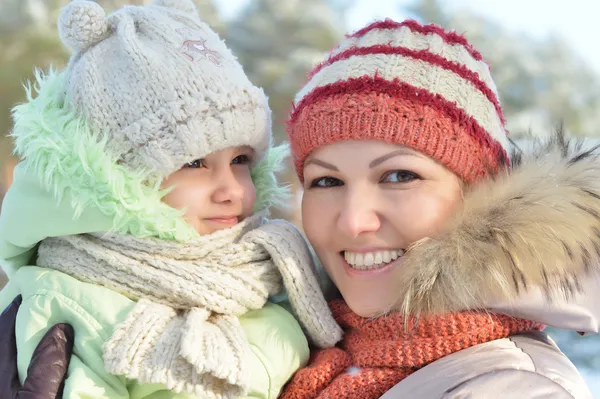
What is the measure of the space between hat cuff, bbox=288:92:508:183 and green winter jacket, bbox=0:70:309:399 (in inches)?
17.4

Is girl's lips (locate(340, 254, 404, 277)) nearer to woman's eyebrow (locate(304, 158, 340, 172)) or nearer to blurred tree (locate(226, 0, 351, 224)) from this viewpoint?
woman's eyebrow (locate(304, 158, 340, 172))

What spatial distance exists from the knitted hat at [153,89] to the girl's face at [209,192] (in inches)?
1.9

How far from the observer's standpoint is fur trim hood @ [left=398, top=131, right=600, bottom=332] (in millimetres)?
1269

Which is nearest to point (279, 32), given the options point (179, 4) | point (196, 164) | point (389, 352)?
point (179, 4)

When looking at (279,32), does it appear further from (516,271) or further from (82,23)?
(516,271)

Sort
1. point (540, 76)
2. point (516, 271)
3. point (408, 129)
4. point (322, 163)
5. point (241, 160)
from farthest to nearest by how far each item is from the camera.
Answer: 1. point (540, 76)
2. point (241, 160)
3. point (322, 163)
4. point (408, 129)
5. point (516, 271)

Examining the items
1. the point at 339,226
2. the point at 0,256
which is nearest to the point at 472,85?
the point at 339,226

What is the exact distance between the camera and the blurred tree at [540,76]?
519cm

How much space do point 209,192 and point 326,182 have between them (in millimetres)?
293

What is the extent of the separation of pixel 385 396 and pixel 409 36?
2.79 ft

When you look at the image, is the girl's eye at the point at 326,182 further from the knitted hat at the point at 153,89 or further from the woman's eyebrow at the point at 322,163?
the knitted hat at the point at 153,89

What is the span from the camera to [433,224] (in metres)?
1.40

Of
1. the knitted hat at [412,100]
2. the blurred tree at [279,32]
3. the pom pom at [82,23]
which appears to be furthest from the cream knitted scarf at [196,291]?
the blurred tree at [279,32]

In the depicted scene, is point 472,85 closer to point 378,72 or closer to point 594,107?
point 378,72
